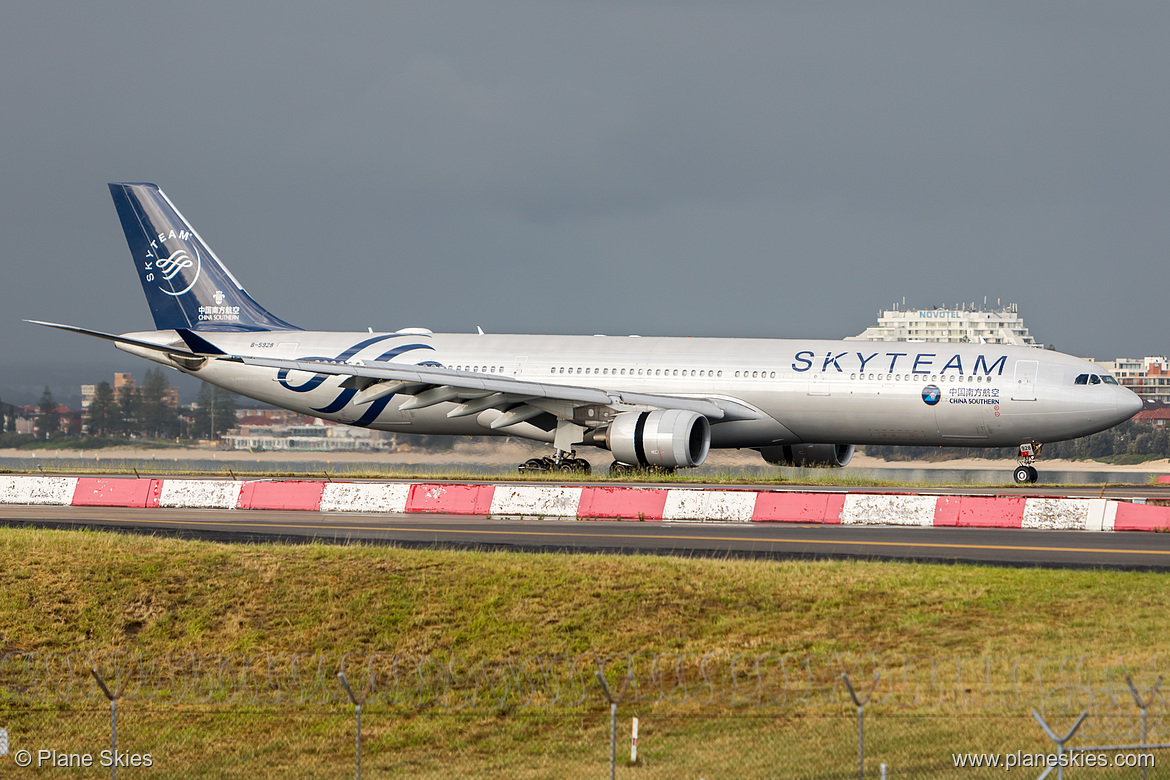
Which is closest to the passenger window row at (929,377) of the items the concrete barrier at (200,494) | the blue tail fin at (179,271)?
the concrete barrier at (200,494)

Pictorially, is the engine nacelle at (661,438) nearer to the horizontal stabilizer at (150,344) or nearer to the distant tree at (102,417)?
the horizontal stabilizer at (150,344)

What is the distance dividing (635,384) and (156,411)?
7462 centimetres

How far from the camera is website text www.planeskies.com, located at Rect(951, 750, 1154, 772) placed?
10445 mm

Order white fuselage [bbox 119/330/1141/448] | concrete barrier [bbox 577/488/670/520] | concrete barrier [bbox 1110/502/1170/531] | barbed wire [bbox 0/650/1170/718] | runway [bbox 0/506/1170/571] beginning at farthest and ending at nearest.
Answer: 1. white fuselage [bbox 119/330/1141/448]
2. concrete barrier [bbox 577/488/670/520]
3. concrete barrier [bbox 1110/502/1170/531]
4. runway [bbox 0/506/1170/571]
5. barbed wire [bbox 0/650/1170/718]

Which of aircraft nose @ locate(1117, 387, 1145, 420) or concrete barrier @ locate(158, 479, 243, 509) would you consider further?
aircraft nose @ locate(1117, 387, 1145, 420)

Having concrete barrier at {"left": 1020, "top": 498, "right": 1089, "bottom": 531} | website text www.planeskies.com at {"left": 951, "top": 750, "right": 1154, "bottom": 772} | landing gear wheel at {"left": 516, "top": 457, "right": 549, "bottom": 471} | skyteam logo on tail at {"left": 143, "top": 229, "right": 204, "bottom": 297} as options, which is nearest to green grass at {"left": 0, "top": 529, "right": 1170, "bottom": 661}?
website text www.planeskies.com at {"left": 951, "top": 750, "right": 1154, "bottom": 772}

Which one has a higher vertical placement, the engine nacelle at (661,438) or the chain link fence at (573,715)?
the engine nacelle at (661,438)

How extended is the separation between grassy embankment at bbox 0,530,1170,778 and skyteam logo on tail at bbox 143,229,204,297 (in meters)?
25.0

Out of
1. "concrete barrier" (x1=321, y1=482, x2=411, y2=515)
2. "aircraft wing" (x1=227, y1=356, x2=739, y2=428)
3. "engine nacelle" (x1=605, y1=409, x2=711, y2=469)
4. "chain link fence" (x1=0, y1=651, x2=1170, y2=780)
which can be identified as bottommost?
"chain link fence" (x1=0, y1=651, x2=1170, y2=780)

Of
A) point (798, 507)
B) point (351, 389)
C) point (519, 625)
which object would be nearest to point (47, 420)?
point (351, 389)

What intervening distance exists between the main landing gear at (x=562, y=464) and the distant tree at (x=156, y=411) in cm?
6803

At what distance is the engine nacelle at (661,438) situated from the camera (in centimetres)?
3312

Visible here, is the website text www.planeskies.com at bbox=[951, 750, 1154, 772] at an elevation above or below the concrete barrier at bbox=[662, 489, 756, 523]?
below

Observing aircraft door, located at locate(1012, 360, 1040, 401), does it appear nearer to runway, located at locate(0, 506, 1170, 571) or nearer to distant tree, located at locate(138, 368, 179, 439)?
runway, located at locate(0, 506, 1170, 571)
